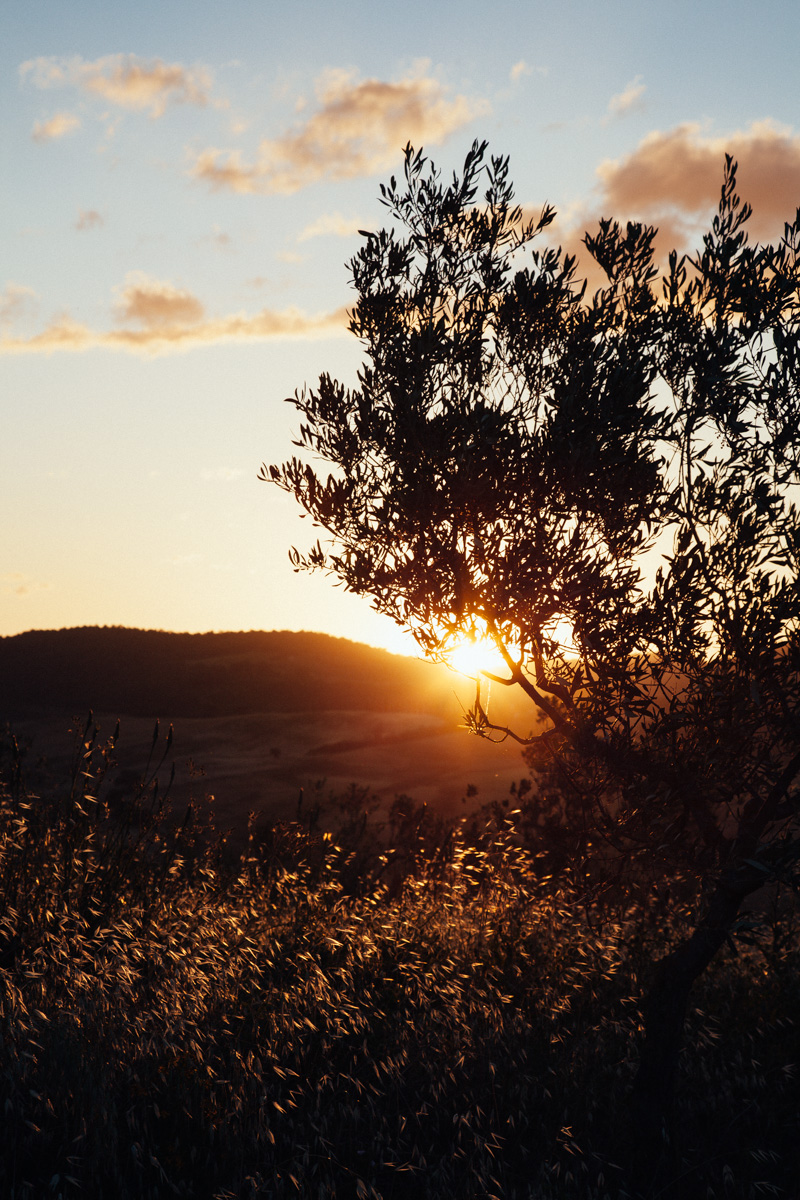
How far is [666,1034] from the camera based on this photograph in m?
6.95

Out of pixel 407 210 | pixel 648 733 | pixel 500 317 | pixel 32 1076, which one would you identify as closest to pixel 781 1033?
pixel 648 733

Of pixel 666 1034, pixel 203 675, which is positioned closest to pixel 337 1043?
pixel 666 1034

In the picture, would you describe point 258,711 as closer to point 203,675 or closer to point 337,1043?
point 203,675

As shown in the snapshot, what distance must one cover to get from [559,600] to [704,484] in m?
1.62

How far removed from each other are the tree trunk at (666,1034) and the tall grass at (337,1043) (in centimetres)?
27

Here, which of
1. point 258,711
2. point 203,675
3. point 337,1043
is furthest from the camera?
point 203,675

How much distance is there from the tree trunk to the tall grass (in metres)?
0.27

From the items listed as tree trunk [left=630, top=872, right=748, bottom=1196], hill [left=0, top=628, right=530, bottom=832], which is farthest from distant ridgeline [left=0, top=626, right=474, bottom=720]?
tree trunk [left=630, top=872, right=748, bottom=1196]

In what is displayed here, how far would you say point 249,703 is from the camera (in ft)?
192

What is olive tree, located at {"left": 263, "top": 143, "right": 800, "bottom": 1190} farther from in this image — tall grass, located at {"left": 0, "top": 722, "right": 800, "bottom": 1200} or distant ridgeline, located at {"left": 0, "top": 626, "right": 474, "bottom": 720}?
distant ridgeline, located at {"left": 0, "top": 626, "right": 474, "bottom": 720}

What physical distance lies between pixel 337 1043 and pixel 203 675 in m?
60.7

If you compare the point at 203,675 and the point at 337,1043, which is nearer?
the point at 337,1043

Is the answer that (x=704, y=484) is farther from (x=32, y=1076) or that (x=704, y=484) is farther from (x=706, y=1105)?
(x=32, y=1076)

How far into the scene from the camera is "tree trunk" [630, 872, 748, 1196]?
6.46m
